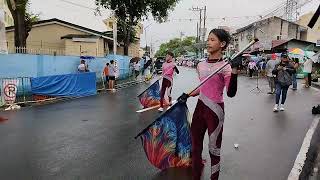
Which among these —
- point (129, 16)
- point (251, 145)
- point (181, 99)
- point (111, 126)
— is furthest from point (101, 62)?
point (181, 99)

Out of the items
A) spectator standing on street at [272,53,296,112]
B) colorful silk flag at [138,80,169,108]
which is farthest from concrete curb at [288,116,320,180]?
colorful silk flag at [138,80,169,108]

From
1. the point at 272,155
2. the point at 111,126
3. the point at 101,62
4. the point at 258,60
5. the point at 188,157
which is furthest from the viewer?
the point at 258,60

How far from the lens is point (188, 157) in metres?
5.62

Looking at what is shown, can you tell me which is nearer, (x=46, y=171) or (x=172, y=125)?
(x=172, y=125)

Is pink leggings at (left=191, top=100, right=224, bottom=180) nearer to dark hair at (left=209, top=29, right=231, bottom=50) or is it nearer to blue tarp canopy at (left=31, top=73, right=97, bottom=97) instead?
dark hair at (left=209, top=29, right=231, bottom=50)

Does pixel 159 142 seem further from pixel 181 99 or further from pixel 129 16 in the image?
pixel 129 16

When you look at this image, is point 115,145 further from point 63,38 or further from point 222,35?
point 63,38

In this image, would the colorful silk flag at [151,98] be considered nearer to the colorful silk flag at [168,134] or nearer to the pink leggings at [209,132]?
the colorful silk flag at [168,134]

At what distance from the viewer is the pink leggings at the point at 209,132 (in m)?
4.82

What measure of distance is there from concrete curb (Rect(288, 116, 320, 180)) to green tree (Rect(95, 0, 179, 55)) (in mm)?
33239

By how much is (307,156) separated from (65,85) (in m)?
13.3

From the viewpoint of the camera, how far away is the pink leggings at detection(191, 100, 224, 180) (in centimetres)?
482

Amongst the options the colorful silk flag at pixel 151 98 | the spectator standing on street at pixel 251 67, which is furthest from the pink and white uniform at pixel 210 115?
the spectator standing on street at pixel 251 67

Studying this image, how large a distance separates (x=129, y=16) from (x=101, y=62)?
14722 millimetres
